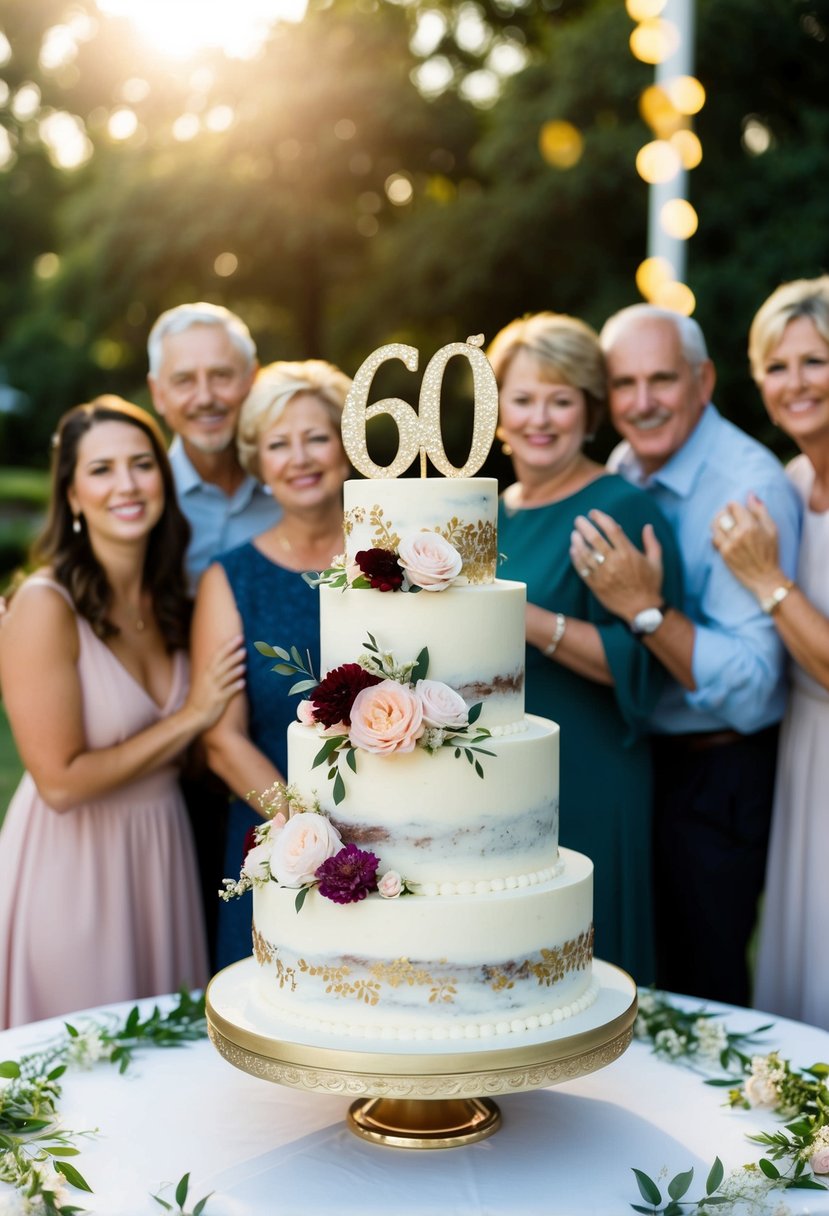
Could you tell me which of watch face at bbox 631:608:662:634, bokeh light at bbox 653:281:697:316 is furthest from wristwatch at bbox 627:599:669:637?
bokeh light at bbox 653:281:697:316

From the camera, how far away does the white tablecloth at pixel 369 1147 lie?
2.53 metres

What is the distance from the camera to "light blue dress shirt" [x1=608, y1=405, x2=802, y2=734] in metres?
4.03

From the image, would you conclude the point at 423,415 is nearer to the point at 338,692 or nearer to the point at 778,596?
the point at 338,692

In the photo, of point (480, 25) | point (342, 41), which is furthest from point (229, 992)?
point (480, 25)

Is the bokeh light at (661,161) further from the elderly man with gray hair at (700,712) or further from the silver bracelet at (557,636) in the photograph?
the silver bracelet at (557,636)

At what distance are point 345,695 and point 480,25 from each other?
14142mm

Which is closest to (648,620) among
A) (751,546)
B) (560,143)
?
(751,546)

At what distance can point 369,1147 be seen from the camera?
9.07ft

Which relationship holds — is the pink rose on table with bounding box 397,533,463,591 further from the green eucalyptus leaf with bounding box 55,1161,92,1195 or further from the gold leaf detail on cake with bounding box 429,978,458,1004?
the green eucalyptus leaf with bounding box 55,1161,92,1195

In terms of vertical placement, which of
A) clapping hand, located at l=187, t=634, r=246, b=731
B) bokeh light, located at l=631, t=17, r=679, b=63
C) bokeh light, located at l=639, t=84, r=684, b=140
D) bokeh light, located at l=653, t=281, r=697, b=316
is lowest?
clapping hand, located at l=187, t=634, r=246, b=731

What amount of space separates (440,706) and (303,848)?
1.24 ft

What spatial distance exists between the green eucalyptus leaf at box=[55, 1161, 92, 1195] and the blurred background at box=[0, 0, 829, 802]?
21.0 ft

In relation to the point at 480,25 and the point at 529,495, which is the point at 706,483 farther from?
the point at 480,25

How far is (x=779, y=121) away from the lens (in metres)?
11.1
